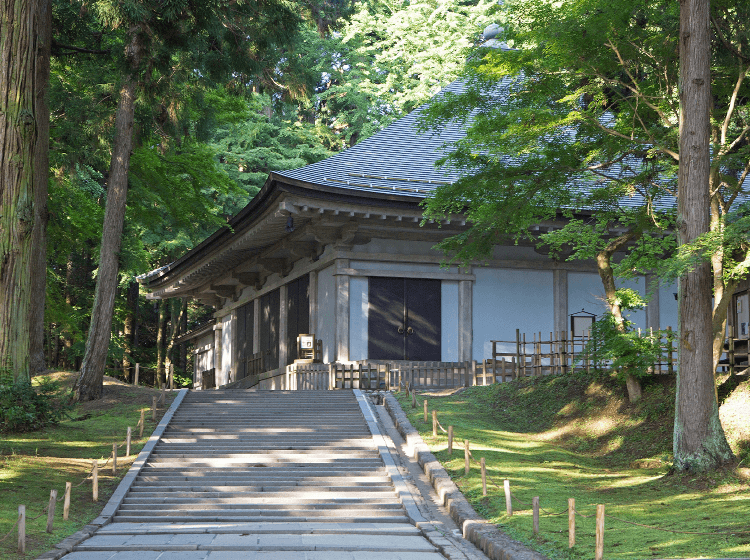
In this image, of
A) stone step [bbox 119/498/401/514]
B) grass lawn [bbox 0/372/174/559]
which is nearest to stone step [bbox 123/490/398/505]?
stone step [bbox 119/498/401/514]

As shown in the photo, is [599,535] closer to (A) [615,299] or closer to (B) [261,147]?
(A) [615,299]

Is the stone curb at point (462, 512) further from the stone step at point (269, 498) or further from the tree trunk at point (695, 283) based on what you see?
the tree trunk at point (695, 283)

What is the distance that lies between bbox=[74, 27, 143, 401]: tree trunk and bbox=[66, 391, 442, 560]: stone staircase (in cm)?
263

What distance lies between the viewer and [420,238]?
74.9ft

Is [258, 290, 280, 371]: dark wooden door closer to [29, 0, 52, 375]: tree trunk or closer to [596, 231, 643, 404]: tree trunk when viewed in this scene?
[29, 0, 52, 375]: tree trunk

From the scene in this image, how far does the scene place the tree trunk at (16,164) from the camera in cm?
1410

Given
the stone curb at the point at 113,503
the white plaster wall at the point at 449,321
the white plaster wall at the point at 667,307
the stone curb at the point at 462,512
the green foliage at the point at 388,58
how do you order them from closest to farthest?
the stone curb at the point at 462,512 < the stone curb at the point at 113,503 < the white plaster wall at the point at 449,321 < the white plaster wall at the point at 667,307 < the green foliage at the point at 388,58

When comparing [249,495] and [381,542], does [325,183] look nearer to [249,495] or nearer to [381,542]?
[249,495]

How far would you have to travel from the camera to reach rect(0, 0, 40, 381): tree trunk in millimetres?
14102

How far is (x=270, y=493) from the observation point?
12.4 m

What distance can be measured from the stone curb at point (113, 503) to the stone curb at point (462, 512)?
481 centimetres

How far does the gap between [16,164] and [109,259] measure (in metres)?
5.25

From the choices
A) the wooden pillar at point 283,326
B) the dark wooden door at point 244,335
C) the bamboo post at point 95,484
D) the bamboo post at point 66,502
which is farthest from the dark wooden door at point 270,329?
the bamboo post at point 66,502

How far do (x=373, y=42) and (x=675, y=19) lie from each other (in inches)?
1245
